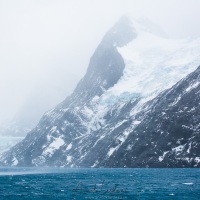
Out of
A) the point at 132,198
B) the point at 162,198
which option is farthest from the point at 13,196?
the point at 162,198

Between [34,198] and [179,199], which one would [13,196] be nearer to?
[34,198]

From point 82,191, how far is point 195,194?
38.8 m

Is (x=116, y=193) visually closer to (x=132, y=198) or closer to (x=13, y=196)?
(x=132, y=198)

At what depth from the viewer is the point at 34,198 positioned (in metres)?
116

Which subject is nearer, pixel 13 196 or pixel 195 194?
pixel 195 194

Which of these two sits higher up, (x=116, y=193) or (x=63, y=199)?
(x=63, y=199)

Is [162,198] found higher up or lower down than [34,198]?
lower down

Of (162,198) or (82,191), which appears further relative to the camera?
(82,191)

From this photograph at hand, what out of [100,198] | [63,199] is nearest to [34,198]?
[63,199]

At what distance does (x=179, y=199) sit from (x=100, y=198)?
74.6ft

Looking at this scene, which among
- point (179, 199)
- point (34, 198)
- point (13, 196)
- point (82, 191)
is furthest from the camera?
point (82, 191)

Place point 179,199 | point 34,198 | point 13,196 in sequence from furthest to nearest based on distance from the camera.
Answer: point 13,196
point 34,198
point 179,199

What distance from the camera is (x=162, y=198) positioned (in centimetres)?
10956

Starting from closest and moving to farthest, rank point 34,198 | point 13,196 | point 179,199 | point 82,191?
point 179,199
point 34,198
point 13,196
point 82,191
